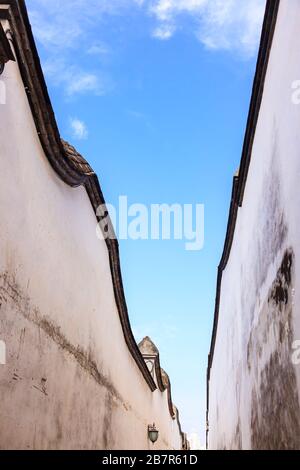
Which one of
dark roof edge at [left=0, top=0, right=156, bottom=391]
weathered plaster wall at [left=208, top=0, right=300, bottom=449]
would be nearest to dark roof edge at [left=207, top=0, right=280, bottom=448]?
weathered plaster wall at [left=208, top=0, right=300, bottom=449]

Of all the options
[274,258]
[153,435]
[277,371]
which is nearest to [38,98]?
[274,258]

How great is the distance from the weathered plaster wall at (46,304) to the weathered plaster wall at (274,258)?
199cm

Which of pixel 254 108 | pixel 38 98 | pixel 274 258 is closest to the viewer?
pixel 38 98

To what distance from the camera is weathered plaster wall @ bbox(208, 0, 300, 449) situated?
331cm

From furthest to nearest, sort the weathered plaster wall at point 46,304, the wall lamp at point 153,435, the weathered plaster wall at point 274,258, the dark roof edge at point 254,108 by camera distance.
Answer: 1. the wall lamp at point 153,435
2. the dark roof edge at point 254,108
3. the weathered plaster wall at point 274,258
4. the weathered plaster wall at point 46,304

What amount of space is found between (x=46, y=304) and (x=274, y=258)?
2.06 m

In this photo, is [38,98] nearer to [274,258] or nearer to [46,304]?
[46,304]

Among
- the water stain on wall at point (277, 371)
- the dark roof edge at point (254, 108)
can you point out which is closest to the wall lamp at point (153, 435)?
the dark roof edge at point (254, 108)

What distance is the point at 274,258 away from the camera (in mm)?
4023

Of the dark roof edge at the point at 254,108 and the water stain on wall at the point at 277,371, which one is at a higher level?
the dark roof edge at the point at 254,108

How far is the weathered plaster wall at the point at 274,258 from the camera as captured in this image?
3.31 meters

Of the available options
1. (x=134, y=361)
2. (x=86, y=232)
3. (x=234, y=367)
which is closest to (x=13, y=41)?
(x=86, y=232)

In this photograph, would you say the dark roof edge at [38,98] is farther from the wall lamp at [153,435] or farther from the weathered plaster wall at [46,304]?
the wall lamp at [153,435]

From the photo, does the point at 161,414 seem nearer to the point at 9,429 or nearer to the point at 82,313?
the point at 82,313
